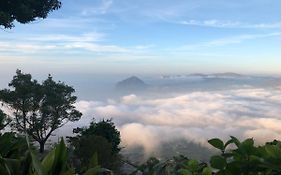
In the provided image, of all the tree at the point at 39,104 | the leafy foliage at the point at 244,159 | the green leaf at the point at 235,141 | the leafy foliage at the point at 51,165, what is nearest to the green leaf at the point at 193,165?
the leafy foliage at the point at 244,159

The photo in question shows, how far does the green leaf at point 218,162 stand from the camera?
5.98 ft

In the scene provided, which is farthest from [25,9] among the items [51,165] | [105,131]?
[51,165]

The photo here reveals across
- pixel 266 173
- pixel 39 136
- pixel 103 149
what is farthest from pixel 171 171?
pixel 39 136

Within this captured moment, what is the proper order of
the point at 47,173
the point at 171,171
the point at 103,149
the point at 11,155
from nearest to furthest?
the point at 47,173, the point at 171,171, the point at 11,155, the point at 103,149

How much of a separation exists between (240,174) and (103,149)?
24.0 m

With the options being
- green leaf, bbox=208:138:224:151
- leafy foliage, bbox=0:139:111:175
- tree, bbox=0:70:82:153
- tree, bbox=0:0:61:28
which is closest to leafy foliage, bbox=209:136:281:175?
green leaf, bbox=208:138:224:151

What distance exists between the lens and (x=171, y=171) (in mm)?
1933

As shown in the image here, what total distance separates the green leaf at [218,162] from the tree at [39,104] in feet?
137

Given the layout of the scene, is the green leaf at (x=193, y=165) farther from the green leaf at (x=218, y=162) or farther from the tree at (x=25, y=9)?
the tree at (x=25, y=9)

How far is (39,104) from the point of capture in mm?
44094

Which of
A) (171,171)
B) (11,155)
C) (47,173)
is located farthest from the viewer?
(11,155)

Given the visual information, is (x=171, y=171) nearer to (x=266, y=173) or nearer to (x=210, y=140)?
(x=210, y=140)

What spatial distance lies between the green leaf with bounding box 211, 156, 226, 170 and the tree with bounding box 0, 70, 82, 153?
41.8 m

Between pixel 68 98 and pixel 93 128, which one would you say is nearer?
pixel 93 128
